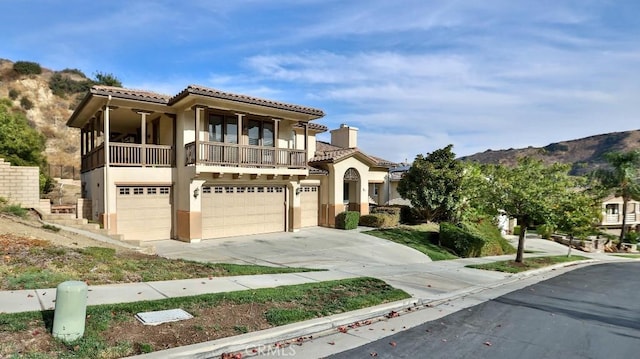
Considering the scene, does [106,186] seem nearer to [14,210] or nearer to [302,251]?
[14,210]

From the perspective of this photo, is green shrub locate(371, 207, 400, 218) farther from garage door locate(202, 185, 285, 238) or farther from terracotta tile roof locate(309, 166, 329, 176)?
garage door locate(202, 185, 285, 238)

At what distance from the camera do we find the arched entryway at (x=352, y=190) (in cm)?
2444

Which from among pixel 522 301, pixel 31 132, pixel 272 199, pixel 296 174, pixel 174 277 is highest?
pixel 31 132

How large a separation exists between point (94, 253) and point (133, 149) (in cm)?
772

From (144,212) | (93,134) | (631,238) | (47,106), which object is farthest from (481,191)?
(47,106)

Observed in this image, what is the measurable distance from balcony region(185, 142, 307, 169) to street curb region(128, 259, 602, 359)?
10.7m

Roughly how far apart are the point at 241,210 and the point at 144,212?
13.8 ft

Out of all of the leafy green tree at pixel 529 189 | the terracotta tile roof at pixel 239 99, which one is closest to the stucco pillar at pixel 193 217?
the terracotta tile roof at pixel 239 99

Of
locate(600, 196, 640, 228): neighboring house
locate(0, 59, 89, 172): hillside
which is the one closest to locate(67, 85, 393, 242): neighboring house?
locate(0, 59, 89, 172): hillside

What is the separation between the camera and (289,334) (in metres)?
6.43

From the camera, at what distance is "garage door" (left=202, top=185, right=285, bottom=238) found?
700 inches

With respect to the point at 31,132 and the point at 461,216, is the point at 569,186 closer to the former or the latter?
the point at 461,216

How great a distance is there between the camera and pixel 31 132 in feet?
73.8

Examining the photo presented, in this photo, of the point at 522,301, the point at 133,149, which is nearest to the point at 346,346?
the point at 522,301
